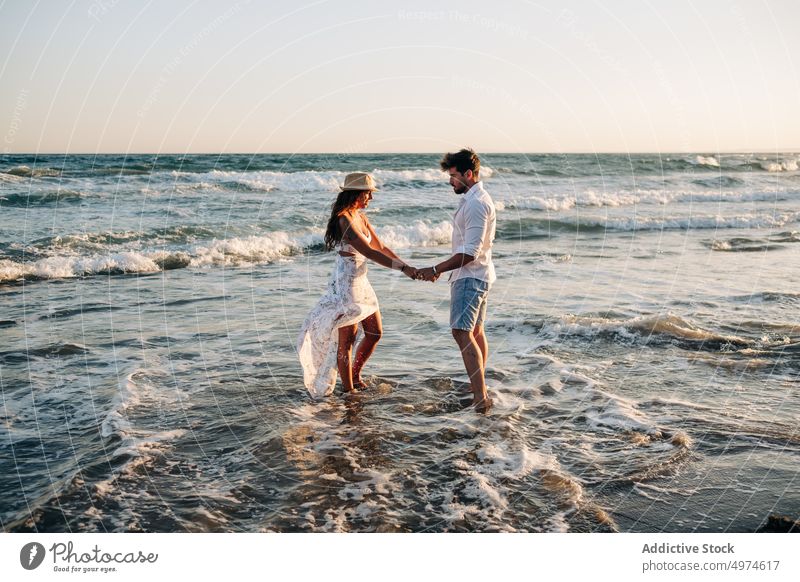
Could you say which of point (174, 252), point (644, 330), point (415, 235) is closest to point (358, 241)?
point (644, 330)

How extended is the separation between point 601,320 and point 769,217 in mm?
17460

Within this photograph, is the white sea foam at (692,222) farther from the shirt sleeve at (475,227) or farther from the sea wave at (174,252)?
the shirt sleeve at (475,227)

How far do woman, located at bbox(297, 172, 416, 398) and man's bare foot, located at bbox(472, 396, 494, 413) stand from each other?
1.37 meters

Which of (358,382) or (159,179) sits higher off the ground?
(159,179)

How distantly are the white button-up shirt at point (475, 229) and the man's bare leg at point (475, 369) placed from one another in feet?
2.14

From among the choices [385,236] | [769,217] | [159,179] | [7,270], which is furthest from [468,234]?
[159,179]

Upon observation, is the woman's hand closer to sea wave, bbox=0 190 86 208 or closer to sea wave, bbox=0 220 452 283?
sea wave, bbox=0 220 452 283

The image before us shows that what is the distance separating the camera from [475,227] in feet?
21.8

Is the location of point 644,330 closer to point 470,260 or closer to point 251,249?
point 470,260

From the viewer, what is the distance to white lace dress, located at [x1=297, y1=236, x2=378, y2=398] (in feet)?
23.1

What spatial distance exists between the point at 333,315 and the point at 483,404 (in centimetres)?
180

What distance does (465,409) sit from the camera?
702cm

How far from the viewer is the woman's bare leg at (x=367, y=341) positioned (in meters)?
7.57
